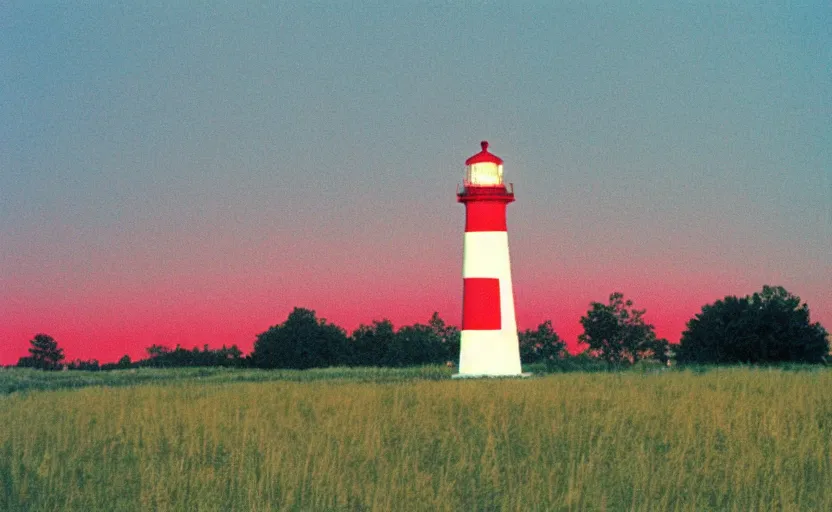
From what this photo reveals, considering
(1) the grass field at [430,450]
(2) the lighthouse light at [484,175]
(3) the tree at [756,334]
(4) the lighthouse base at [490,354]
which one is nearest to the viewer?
(1) the grass field at [430,450]

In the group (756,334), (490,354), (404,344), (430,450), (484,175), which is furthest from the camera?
(404,344)

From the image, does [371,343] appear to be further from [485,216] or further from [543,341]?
[485,216]

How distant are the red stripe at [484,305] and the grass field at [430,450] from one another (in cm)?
949

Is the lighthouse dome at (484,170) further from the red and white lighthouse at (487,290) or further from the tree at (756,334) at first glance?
the tree at (756,334)

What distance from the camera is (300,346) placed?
5056 cm

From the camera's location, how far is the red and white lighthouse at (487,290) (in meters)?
27.9

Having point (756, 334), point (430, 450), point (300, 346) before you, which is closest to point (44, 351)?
point (300, 346)

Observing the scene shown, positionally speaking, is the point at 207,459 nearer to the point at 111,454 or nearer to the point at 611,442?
the point at 111,454

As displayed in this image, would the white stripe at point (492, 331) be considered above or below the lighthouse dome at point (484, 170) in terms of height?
below

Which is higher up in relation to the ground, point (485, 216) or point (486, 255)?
point (485, 216)

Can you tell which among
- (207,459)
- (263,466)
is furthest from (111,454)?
(263,466)

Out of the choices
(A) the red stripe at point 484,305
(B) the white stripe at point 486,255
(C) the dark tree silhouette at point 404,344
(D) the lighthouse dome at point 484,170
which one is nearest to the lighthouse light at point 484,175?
(D) the lighthouse dome at point 484,170

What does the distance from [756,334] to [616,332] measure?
45.7 feet

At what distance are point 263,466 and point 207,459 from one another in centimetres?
115
